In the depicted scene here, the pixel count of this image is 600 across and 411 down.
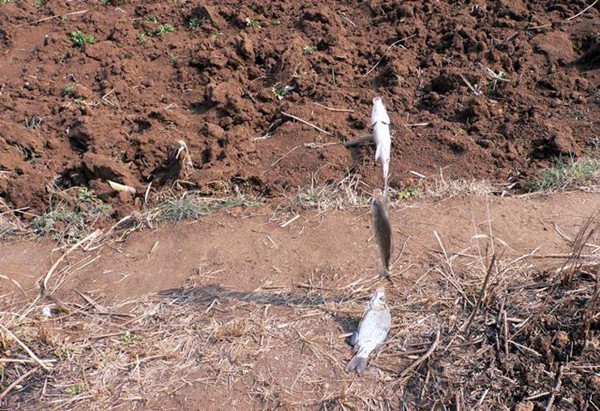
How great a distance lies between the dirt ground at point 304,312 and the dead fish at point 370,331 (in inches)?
1.7

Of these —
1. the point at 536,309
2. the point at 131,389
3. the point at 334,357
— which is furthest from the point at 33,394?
the point at 536,309

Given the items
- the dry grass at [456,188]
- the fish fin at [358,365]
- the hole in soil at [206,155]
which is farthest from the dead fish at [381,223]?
the hole in soil at [206,155]

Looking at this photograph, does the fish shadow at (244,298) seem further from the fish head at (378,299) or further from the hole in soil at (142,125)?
the hole in soil at (142,125)

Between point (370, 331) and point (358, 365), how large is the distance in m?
0.17

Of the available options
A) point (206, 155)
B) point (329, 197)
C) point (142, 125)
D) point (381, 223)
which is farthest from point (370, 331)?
point (142, 125)

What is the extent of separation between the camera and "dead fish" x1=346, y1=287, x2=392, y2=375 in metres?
2.89

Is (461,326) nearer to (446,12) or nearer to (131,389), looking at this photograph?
(131,389)

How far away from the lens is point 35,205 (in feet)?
14.3

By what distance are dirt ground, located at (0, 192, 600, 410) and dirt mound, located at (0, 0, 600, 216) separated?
55 centimetres

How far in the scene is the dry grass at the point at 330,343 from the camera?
2748mm

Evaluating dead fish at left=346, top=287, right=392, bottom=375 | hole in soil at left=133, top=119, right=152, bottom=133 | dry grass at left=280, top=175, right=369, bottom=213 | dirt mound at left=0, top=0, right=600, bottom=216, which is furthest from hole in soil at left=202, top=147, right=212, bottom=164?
dead fish at left=346, top=287, right=392, bottom=375

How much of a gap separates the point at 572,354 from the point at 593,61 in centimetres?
295

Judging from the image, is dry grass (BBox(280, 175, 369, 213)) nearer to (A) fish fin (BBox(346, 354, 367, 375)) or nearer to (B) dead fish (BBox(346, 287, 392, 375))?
(B) dead fish (BBox(346, 287, 392, 375))

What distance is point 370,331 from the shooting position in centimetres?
296
